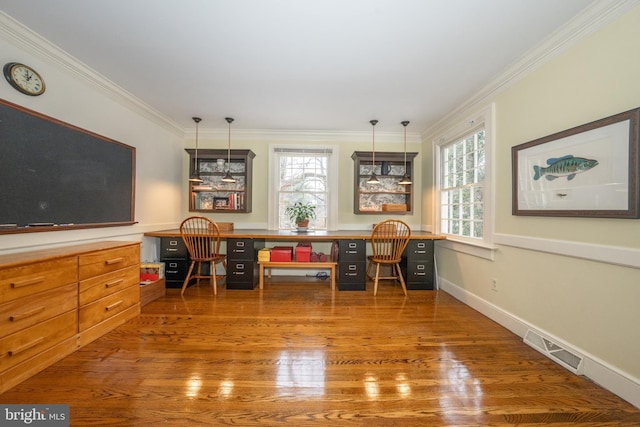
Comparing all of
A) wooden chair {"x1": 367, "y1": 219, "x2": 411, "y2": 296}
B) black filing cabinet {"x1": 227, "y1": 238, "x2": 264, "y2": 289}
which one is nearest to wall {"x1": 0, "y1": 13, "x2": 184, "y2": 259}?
black filing cabinet {"x1": 227, "y1": 238, "x2": 264, "y2": 289}

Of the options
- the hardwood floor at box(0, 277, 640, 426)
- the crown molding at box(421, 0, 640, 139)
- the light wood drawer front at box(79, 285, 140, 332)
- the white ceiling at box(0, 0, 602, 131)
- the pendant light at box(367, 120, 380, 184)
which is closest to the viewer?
the hardwood floor at box(0, 277, 640, 426)

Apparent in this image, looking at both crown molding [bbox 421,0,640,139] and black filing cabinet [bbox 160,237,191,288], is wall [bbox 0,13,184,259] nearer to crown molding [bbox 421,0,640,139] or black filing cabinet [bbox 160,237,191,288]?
black filing cabinet [bbox 160,237,191,288]

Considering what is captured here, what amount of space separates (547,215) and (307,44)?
7.80 ft

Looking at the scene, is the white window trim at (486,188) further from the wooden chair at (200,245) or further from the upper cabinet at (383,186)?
the wooden chair at (200,245)

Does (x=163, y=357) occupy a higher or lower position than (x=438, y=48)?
lower

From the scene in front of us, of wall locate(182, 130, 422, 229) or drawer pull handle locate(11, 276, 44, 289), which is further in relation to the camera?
wall locate(182, 130, 422, 229)

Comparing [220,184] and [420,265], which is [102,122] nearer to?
[220,184]

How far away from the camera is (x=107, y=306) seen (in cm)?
216

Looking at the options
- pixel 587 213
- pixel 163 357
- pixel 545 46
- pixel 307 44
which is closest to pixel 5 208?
pixel 163 357

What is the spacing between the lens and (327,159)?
4.32 meters

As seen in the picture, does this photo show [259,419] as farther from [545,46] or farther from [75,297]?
[545,46]

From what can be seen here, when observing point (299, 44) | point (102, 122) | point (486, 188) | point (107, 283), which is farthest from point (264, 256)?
point (486, 188)

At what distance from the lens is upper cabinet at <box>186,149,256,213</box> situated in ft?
13.2

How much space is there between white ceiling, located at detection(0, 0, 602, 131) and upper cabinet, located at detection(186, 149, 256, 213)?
1039 mm
